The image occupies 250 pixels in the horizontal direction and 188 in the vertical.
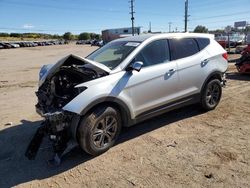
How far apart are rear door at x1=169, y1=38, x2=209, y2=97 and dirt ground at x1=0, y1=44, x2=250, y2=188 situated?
0.73 meters

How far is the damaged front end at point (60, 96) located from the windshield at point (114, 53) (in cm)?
44

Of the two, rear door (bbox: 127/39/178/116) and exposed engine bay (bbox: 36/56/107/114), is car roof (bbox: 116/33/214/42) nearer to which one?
rear door (bbox: 127/39/178/116)

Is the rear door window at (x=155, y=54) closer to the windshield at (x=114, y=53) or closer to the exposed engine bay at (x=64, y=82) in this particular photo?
the windshield at (x=114, y=53)

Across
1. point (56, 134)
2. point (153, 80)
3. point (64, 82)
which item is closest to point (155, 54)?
point (153, 80)

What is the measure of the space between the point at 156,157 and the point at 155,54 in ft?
6.33

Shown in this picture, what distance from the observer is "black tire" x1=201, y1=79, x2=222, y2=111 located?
5.85 m

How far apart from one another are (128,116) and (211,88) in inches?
95.9

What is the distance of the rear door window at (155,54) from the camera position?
4.81 meters

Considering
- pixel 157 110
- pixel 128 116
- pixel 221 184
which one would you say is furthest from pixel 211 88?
pixel 221 184

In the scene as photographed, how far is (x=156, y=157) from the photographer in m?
4.16

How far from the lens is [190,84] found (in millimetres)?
5496

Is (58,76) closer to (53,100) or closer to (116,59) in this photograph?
(53,100)

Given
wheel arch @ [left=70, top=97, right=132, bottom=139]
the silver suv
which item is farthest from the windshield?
wheel arch @ [left=70, top=97, right=132, bottom=139]

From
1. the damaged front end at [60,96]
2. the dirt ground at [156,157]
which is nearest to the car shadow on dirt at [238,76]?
the dirt ground at [156,157]
